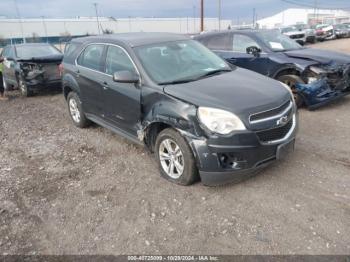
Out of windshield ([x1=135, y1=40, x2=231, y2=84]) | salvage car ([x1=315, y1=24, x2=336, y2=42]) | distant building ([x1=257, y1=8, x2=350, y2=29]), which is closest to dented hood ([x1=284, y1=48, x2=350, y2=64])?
windshield ([x1=135, y1=40, x2=231, y2=84])

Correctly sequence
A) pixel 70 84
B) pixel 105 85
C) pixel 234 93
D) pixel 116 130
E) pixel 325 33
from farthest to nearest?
pixel 325 33, pixel 70 84, pixel 116 130, pixel 105 85, pixel 234 93

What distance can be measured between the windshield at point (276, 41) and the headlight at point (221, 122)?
14.8 feet

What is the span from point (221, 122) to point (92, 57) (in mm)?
2957

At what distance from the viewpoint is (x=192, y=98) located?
3.63 meters

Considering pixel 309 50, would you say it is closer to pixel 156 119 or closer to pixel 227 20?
pixel 156 119

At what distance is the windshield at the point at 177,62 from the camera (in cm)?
421

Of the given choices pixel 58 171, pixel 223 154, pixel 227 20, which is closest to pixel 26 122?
pixel 58 171

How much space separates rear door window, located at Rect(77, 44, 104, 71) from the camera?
16.9ft

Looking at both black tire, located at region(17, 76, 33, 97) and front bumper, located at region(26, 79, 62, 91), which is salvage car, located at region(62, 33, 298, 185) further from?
black tire, located at region(17, 76, 33, 97)

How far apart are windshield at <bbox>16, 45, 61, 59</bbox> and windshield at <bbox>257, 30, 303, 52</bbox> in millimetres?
6440

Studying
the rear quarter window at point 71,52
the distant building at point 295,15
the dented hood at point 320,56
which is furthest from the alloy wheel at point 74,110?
the distant building at point 295,15

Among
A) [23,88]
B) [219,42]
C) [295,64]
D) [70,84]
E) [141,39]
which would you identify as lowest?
[23,88]

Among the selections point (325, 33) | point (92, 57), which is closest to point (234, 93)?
point (92, 57)

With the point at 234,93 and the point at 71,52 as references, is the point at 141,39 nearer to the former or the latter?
the point at 234,93
